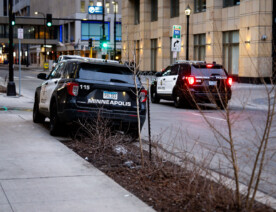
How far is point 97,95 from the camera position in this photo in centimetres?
1094

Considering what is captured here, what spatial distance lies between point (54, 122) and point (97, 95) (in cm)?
127

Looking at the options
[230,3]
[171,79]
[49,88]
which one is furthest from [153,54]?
[49,88]

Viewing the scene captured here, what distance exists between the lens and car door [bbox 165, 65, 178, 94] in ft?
68.9

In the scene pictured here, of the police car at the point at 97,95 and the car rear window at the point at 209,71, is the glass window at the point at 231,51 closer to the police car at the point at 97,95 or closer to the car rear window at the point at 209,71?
the car rear window at the point at 209,71

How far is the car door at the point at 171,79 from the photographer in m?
21.0

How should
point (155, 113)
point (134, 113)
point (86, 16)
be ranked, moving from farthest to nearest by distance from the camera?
1. point (86, 16)
2. point (155, 113)
3. point (134, 113)

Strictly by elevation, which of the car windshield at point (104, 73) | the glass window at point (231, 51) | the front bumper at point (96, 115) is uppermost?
the glass window at point (231, 51)

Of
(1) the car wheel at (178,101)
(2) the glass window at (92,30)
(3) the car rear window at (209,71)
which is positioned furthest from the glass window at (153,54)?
(3) the car rear window at (209,71)

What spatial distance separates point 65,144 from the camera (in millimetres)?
10477

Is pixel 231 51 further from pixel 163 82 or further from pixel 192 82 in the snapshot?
pixel 192 82

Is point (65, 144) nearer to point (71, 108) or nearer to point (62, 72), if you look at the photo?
point (71, 108)

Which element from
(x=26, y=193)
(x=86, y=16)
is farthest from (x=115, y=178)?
(x=86, y=16)

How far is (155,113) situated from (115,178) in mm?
10509

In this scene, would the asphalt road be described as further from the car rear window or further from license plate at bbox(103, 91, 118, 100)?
the car rear window
